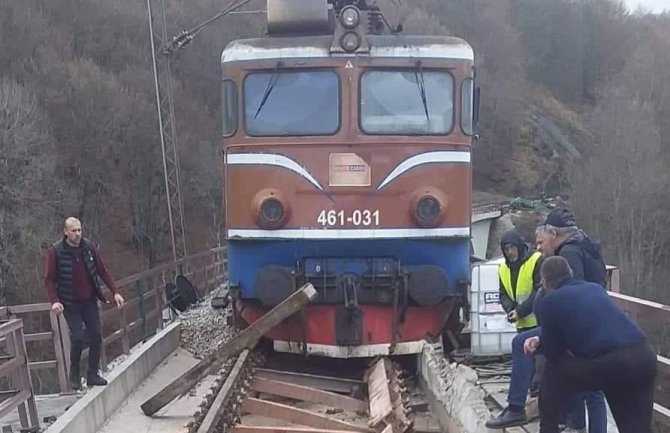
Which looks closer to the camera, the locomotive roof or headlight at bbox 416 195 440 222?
headlight at bbox 416 195 440 222

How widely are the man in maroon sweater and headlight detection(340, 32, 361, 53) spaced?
10.5ft

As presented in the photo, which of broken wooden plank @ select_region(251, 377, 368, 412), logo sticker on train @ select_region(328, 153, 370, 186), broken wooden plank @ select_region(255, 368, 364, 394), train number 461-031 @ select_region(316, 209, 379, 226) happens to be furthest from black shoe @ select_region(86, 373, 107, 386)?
logo sticker on train @ select_region(328, 153, 370, 186)

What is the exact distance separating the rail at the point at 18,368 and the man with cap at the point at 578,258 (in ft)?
13.6

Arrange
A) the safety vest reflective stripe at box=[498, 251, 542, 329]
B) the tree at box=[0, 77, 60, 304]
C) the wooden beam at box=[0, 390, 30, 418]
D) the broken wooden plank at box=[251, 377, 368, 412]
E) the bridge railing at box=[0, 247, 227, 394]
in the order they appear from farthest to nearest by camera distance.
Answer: the tree at box=[0, 77, 60, 304] → the bridge railing at box=[0, 247, 227, 394] → the broken wooden plank at box=[251, 377, 368, 412] → the safety vest reflective stripe at box=[498, 251, 542, 329] → the wooden beam at box=[0, 390, 30, 418]

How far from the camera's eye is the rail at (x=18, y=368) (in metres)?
6.84

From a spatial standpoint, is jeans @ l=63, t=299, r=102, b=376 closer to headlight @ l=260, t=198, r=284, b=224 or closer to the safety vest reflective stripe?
headlight @ l=260, t=198, r=284, b=224

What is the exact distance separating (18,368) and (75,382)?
1.39 m

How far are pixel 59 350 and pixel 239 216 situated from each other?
2243 millimetres

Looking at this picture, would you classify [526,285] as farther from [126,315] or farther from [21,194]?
[21,194]

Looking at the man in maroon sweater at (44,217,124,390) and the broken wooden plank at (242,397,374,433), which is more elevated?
the man in maroon sweater at (44,217,124,390)

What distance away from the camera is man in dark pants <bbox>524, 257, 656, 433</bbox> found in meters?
4.82

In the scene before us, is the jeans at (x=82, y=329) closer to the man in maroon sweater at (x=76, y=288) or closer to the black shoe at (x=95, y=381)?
the man in maroon sweater at (x=76, y=288)

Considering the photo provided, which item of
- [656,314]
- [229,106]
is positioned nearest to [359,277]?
[229,106]

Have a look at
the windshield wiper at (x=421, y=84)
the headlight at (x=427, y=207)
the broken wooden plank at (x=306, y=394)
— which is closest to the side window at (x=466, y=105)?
the windshield wiper at (x=421, y=84)
